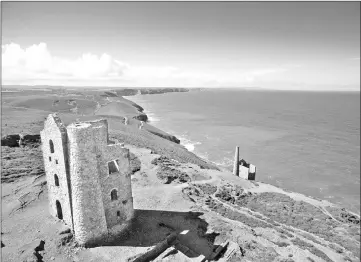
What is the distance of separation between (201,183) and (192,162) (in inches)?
429

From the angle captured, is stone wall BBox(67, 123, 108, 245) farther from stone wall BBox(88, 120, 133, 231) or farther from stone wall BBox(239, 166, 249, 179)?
stone wall BBox(239, 166, 249, 179)

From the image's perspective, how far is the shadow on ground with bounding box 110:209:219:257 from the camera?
66.8ft

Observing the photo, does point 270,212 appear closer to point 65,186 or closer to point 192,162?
point 192,162

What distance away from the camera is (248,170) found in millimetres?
44500

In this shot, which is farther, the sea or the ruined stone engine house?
the sea

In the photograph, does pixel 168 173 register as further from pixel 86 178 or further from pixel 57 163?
pixel 57 163

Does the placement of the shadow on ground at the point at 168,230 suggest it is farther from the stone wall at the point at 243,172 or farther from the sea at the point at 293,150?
the sea at the point at 293,150

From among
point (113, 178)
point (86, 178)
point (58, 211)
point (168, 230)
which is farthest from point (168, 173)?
point (86, 178)

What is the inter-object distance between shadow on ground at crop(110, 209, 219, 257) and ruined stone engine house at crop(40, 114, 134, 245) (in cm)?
Answer: 157

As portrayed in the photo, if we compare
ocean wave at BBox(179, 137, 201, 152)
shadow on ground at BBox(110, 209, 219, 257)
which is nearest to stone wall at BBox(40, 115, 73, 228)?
shadow on ground at BBox(110, 209, 219, 257)

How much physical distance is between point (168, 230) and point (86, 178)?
993 cm

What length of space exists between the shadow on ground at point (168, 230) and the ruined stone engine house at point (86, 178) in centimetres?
157

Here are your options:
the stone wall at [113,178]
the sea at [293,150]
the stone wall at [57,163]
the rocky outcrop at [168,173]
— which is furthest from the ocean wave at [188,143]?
the stone wall at [57,163]

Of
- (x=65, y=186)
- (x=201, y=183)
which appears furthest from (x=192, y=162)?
(x=65, y=186)
